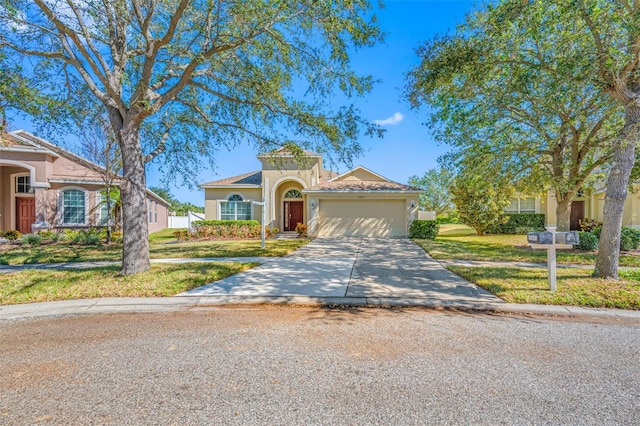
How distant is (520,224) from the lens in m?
20.8

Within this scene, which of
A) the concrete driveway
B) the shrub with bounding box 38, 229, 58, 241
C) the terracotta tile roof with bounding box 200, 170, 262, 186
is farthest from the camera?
the terracotta tile roof with bounding box 200, 170, 262, 186

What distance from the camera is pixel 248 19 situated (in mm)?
6812

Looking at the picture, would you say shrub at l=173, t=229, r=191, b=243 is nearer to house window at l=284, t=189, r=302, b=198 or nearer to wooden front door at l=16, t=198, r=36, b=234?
house window at l=284, t=189, r=302, b=198

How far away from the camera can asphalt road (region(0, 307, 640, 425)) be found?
8.14 feet

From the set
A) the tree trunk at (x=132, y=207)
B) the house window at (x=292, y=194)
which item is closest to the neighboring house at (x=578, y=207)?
the house window at (x=292, y=194)

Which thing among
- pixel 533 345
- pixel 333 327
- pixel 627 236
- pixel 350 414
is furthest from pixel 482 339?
pixel 627 236

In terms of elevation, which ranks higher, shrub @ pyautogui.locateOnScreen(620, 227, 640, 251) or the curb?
shrub @ pyautogui.locateOnScreen(620, 227, 640, 251)

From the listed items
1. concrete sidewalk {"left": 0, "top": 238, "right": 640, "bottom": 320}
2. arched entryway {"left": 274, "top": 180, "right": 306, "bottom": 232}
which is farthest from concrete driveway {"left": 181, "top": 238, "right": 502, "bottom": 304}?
arched entryway {"left": 274, "top": 180, "right": 306, "bottom": 232}

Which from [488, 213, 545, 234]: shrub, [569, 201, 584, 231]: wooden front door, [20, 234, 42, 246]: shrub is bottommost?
[20, 234, 42, 246]: shrub

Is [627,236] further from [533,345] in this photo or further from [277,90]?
[277,90]

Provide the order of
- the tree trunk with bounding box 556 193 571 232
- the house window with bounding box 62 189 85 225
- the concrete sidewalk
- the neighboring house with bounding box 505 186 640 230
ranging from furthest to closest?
the neighboring house with bounding box 505 186 640 230 < the house window with bounding box 62 189 85 225 < the tree trunk with bounding box 556 193 571 232 < the concrete sidewalk

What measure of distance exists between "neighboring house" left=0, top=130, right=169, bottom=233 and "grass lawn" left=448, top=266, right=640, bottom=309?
62.4 feet

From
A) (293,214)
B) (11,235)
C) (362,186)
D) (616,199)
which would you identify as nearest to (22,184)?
(11,235)

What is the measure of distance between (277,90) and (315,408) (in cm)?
804
